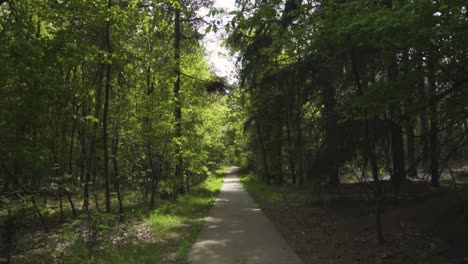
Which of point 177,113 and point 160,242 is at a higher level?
point 177,113

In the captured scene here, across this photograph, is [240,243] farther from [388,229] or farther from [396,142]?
[396,142]

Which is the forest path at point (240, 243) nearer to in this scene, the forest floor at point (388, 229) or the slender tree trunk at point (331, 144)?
the forest floor at point (388, 229)

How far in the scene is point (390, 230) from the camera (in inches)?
346

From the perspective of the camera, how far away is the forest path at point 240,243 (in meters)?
7.32

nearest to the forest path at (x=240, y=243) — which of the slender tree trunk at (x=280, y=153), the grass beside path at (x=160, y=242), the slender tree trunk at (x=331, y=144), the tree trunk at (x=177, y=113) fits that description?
the grass beside path at (x=160, y=242)

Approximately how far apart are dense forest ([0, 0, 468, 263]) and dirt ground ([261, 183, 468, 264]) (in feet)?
0.81

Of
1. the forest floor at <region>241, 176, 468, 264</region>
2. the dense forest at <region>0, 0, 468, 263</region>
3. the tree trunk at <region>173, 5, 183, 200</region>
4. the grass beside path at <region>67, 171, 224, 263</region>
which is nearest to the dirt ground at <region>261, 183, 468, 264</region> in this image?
the forest floor at <region>241, 176, 468, 264</region>

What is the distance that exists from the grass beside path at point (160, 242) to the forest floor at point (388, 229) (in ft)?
8.34

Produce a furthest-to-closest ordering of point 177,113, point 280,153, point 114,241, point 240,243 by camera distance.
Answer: point 280,153, point 177,113, point 114,241, point 240,243

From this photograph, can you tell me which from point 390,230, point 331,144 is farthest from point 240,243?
point 331,144

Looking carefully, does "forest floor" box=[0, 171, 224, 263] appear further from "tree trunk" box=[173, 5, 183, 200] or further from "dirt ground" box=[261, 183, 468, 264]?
"tree trunk" box=[173, 5, 183, 200]

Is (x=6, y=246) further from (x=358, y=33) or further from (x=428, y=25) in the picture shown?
(x=428, y=25)

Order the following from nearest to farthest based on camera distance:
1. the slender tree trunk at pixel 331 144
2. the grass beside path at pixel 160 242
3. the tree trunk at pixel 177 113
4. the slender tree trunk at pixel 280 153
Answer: the grass beside path at pixel 160 242, the slender tree trunk at pixel 331 144, the tree trunk at pixel 177 113, the slender tree trunk at pixel 280 153

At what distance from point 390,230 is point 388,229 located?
4.6 inches
